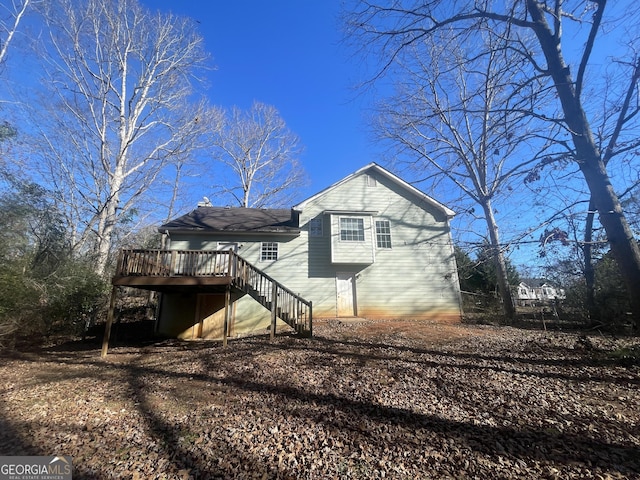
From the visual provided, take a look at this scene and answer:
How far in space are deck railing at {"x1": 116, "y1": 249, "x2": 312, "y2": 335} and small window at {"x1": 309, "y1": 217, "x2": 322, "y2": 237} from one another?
398cm

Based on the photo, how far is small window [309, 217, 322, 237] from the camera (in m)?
14.6

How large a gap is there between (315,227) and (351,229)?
6.10ft

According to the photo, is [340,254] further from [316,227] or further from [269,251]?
[269,251]

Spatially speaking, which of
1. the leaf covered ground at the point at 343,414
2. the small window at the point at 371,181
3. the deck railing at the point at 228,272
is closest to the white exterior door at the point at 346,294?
the deck railing at the point at 228,272

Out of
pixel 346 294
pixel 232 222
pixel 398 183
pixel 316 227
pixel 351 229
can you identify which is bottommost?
pixel 346 294

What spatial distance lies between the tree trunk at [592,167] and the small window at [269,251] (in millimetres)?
11558

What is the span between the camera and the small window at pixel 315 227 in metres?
14.6

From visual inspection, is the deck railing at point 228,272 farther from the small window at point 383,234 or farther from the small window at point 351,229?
the small window at point 383,234

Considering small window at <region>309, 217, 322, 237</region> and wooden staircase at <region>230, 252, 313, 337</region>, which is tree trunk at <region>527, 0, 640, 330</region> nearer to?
wooden staircase at <region>230, 252, 313, 337</region>

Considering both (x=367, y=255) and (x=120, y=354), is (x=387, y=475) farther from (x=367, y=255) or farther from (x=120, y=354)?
(x=367, y=255)

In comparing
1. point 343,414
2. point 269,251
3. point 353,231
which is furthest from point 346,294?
point 343,414
